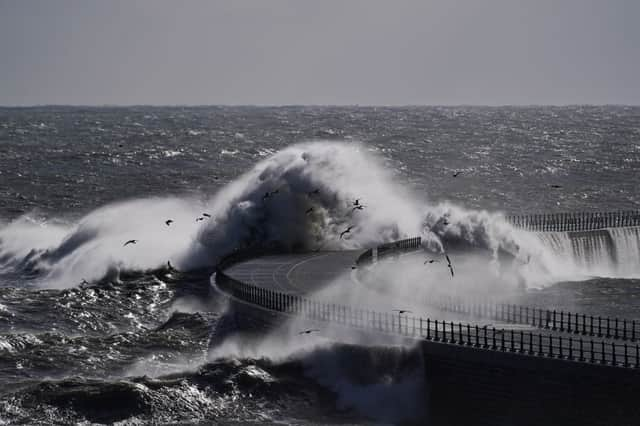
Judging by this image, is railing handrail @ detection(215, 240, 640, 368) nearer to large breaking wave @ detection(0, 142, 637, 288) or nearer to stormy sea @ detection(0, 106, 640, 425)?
stormy sea @ detection(0, 106, 640, 425)

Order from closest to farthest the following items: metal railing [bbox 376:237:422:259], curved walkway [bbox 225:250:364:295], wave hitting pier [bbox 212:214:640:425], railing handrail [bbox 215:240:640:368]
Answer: wave hitting pier [bbox 212:214:640:425] → railing handrail [bbox 215:240:640:368] → curved walkway [bbox 225:250:364:295] → metal railing [bbox 376:237:422:259]

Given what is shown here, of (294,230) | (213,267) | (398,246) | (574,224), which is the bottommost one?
(213,267)

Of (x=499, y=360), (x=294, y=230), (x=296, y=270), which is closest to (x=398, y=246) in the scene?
(x=296, y=270)

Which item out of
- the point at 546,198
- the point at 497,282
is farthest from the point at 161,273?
the point at 546,198

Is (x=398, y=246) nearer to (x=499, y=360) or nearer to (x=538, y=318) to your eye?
(x=538, y=318)

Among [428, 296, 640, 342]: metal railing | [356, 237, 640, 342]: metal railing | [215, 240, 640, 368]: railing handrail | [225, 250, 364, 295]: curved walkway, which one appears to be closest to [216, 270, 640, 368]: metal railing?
[215, 240, 640, 368]: railing handrail
